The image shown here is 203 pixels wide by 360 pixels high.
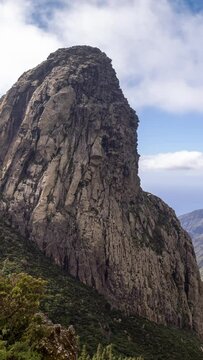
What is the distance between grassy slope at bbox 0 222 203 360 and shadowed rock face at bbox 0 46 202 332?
7834mm

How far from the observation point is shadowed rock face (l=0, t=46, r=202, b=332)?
419ft

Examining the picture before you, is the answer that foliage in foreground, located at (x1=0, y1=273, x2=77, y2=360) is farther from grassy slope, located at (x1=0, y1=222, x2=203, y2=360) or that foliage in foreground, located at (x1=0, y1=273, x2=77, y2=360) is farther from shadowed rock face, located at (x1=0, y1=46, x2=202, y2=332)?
shadowed rock face, located at (x1=0, y1=46, x2=202, y2=332)

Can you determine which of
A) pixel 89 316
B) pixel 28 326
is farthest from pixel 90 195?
pixel 28 326

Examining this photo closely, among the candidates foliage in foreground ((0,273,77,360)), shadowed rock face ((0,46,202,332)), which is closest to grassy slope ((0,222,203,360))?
shadowed rock face ((0,46,202,332))

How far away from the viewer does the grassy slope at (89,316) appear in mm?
89188

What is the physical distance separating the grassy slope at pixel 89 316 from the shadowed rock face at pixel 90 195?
783 cm

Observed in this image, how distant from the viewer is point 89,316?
315ft

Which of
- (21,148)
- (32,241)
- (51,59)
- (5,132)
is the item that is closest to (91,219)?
(32,241)

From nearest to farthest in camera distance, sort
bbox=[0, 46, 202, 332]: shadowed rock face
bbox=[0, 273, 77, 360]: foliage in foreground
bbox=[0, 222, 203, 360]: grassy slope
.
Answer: bbox=[0, 273, 77, 360]: foliage in foreground
bbox=[0, 222, 203, 360]: grassy slope
bbox=[0, 46, 202, 332]: shadowed rock face

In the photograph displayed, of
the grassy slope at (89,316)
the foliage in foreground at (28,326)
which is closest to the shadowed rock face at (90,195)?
the grassy slope at (89,316)

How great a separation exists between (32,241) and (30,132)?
124 ft

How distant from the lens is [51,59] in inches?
6614

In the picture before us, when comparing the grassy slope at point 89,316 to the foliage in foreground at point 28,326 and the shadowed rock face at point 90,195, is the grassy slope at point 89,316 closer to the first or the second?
the shadowed rock face at point 90,195

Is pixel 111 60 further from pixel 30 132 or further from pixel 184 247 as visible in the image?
pixel 184 247
